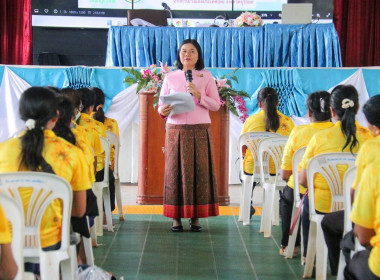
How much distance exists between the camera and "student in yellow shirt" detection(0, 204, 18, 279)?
5.77 feet

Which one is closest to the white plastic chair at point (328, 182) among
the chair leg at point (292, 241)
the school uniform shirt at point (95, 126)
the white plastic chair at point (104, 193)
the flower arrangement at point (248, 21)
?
the chair leg at point (292, 241)

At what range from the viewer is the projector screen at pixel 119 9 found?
9.74 m

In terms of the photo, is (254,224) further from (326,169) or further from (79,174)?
(79,174)

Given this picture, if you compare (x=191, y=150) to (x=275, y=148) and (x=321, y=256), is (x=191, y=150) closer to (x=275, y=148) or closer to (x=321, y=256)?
(x=275, y=148)

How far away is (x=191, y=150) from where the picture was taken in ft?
15.6

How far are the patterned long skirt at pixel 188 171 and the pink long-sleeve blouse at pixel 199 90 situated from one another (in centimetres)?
5

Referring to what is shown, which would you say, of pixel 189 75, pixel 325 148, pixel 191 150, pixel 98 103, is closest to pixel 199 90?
pixel 189 75

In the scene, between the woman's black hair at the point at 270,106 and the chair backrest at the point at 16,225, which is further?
the woman's black hair at the point at 270,106

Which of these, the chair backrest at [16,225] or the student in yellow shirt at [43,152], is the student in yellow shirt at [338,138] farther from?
the chair backrest at [16,225]

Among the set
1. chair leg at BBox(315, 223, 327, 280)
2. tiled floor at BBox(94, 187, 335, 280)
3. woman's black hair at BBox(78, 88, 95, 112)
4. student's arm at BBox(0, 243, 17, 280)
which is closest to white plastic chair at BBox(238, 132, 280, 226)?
tiled floor at BBox(94, 187, 335, 280)

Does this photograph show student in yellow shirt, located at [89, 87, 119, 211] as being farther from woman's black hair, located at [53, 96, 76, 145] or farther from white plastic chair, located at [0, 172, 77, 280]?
white plastic chair, located at [0, 172, 77, 280]

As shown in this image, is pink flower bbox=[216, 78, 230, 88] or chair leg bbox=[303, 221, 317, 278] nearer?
chair leg bbox=[303, 221, 317, 278]

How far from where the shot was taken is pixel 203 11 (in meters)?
9.80

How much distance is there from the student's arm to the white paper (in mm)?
2662
